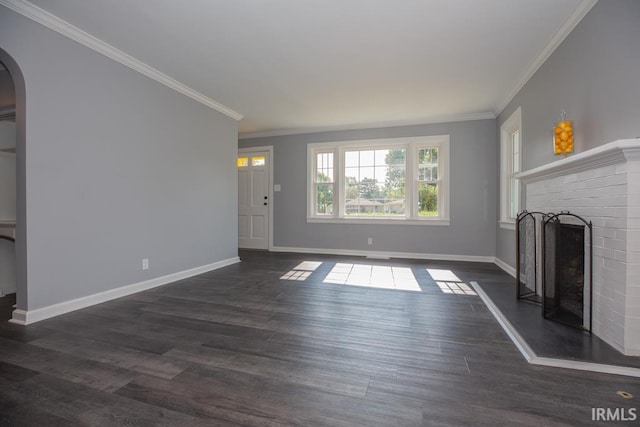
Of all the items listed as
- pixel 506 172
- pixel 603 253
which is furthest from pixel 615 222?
pixel 506 172

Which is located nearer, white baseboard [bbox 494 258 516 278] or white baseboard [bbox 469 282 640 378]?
white baseboard [bbox 469 282 640 378]

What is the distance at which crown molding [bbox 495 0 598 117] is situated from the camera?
7.51 feet

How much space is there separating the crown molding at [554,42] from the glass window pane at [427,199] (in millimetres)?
1863

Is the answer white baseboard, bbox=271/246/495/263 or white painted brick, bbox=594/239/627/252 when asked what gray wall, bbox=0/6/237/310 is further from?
white painted brick, bbox=594/239/627/252

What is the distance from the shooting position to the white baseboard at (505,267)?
400 centimetres

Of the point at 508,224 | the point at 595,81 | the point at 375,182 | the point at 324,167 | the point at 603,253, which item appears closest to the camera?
the point at 603,253

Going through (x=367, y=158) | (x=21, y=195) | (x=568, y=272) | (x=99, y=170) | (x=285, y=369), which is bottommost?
(x=285, y=369)

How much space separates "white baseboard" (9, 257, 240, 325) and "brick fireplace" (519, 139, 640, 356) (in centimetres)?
413

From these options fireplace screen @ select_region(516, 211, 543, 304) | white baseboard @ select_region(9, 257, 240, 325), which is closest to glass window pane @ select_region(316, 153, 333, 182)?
white baseboard @ select_region(9, 257, 240, 325)

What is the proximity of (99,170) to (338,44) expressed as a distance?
2.65 m

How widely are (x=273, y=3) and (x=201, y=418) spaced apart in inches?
108

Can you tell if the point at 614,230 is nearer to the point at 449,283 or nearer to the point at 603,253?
the point at 603,253

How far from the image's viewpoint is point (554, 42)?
2754 mm

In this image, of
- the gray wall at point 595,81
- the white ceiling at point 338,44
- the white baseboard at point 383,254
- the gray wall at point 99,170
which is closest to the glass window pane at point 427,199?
the white baseboard at point 383,254
